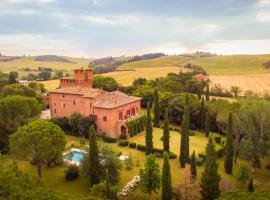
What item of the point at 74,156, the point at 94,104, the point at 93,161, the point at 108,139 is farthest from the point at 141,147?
the point at 93,161

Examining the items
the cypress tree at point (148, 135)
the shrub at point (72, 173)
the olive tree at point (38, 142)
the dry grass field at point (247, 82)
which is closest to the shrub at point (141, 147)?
the cypress tree at point (148, 135)

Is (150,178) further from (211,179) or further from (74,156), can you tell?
(74,156)

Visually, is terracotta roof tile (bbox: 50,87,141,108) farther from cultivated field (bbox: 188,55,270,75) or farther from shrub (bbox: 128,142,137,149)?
cultivated field (bbox: 188,55,270,75)

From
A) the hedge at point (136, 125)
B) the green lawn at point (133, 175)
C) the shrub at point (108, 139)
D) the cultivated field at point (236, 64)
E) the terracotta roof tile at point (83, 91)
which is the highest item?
the cultivated field at point (236, 64)

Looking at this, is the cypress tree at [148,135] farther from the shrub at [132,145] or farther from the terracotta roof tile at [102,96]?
the terracotta roof tile at [102,96]

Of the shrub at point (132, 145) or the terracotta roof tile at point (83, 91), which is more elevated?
the terracotta roof tile at point (83, 91)

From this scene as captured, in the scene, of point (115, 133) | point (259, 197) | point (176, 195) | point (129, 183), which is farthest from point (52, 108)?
point (259, 197)
